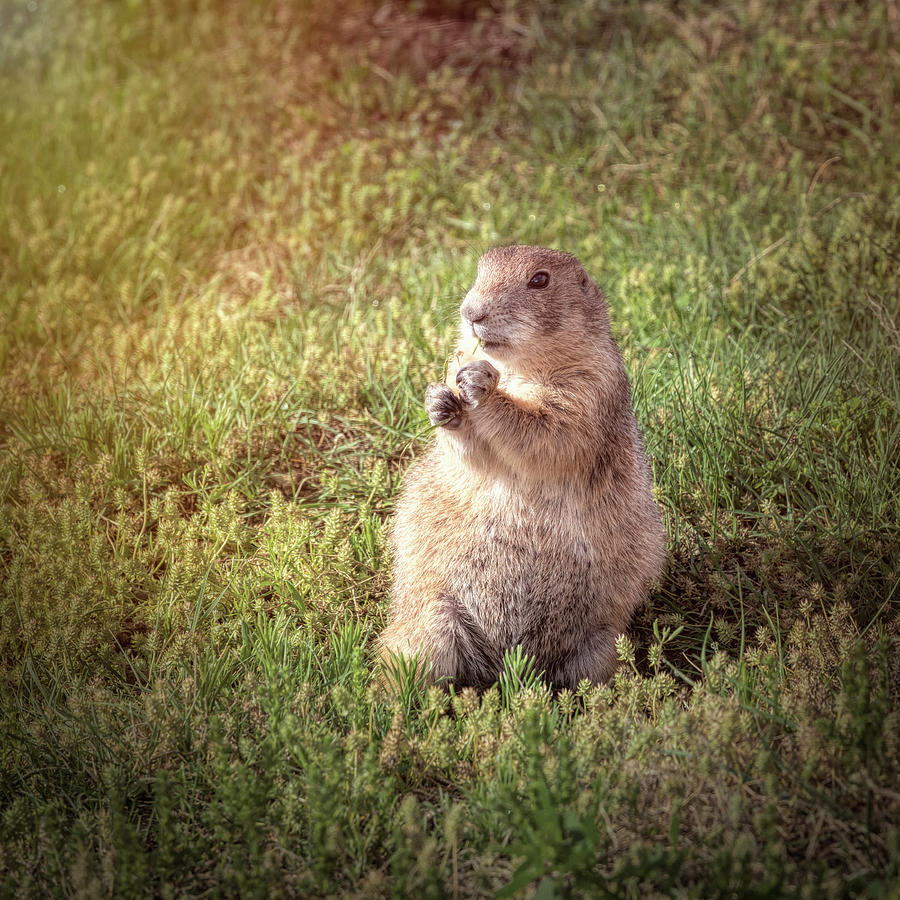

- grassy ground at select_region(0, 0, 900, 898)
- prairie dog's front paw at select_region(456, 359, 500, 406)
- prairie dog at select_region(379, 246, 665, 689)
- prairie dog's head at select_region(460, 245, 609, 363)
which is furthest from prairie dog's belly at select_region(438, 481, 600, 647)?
prairie dog's head at select_region(460, 245, 609, 363)

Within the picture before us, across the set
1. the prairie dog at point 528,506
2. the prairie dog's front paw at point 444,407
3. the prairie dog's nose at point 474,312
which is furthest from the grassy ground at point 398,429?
the prairie dog's nose at point 474,312

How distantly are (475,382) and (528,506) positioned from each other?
45cm

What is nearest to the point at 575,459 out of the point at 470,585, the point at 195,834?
the point at 470,585

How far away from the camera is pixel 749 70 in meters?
7.40

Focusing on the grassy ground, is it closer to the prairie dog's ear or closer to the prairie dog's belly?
the prairie dog's belly

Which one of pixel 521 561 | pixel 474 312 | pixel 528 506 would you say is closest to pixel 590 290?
pixel 474 312

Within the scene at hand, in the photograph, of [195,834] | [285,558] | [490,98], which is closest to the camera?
[195,834]

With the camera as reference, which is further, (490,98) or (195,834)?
(490,98)

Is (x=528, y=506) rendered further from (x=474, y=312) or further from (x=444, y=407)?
(x=474, y=312)

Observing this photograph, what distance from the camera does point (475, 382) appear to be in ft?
11.0

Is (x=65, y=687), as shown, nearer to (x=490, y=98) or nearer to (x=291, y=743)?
(x=291, y=743)

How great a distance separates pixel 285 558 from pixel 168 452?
3.10 ft

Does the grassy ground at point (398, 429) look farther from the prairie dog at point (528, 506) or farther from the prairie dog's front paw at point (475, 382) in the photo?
the prairie dog's front paw at point (475, 382)

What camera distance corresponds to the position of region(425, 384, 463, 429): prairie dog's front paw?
338cm
